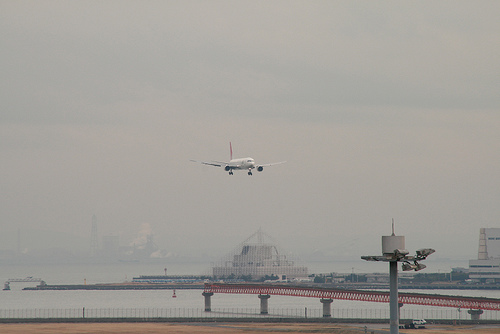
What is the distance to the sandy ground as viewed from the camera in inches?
5236

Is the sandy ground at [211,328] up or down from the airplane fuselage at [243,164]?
down

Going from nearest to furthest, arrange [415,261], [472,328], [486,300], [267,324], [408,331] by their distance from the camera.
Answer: [415,261]
[408,331]
[472,328]
[267,324]
[486,300]

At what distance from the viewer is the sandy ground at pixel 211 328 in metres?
133

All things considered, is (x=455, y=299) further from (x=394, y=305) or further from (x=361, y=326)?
(x=394, y=305)

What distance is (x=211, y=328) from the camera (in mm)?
141750

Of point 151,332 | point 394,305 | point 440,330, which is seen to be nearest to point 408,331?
point 440,330

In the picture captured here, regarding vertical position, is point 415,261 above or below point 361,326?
above

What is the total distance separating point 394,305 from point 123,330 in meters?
96.3

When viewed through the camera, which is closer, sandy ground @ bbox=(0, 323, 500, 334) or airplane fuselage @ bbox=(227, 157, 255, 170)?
sandy ground @ bbox=(0, 323, 500, 334)

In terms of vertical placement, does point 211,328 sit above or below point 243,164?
below

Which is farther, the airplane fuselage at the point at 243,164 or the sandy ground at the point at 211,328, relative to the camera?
the airplane fuselage at the point at 243,164

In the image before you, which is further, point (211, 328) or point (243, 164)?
point (243, 164)

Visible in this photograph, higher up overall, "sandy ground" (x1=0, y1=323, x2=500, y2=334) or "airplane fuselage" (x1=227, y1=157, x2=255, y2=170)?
"airplane fuselage" (x1=227, y1=157, x2=255, y2=170)

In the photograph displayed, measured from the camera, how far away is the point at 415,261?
44.5 m
